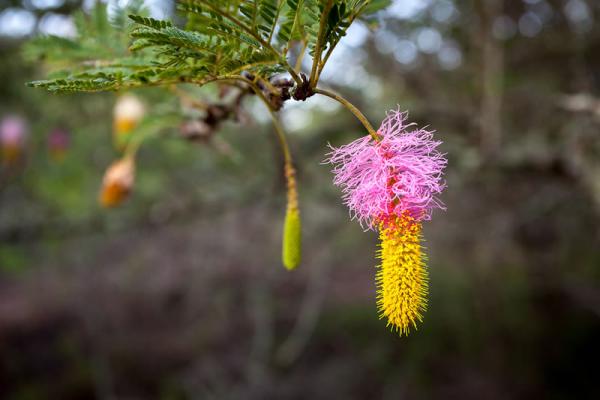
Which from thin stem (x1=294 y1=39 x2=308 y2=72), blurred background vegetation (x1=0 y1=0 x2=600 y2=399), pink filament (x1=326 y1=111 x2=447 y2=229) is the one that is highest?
thin stem (x1=294 y1=39 x2=308 y2=72)

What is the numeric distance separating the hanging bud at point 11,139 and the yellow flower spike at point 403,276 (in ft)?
11.8

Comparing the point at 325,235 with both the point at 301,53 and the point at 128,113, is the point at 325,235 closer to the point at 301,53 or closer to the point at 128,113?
the point at 128,113

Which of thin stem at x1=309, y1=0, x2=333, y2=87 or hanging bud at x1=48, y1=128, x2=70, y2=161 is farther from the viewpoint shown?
hanging bud at x1=48, y1=128, x2=70, y2=161

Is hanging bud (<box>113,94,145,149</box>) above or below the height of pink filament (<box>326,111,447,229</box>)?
below

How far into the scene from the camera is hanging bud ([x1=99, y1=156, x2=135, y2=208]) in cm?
194

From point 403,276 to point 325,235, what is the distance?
14.2ft

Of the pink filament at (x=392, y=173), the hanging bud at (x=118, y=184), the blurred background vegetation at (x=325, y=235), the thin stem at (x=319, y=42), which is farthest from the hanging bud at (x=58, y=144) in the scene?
the thin stem at (x=319, y=42)

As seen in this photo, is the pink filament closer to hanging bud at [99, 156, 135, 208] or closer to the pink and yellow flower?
the pink and yellow flower

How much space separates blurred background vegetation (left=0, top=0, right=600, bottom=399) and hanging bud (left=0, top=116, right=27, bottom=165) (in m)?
0.10

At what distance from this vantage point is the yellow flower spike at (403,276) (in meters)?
0.76

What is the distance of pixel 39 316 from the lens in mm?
11797

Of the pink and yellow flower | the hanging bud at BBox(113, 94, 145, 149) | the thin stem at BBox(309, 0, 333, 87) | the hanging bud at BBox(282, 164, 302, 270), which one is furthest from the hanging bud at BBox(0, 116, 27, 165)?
the thin stem at BBox(309, 0, 333, 87)

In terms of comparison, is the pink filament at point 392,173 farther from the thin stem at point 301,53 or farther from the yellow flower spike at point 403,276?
the thin stem at point 301,53

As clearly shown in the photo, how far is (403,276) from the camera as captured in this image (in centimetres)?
76
